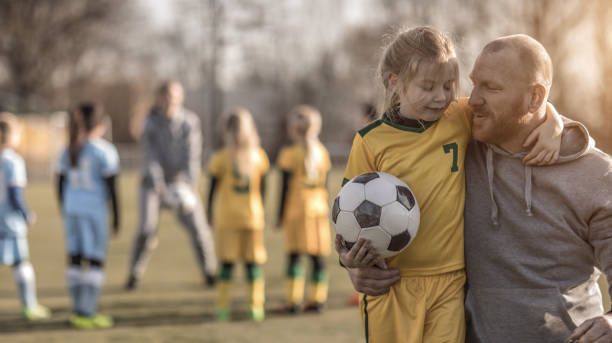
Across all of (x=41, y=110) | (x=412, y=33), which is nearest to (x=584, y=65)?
(x=412, y=33)

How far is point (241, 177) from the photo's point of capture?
6.68 metres

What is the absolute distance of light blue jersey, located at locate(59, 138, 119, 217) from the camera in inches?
244

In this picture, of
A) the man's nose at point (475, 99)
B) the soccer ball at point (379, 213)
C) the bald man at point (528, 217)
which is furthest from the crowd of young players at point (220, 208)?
the man's nose at point (475, 99)

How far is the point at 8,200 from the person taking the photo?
259 inches

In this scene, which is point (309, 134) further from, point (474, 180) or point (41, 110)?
point (41, 110)

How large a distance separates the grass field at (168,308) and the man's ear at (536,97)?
3694 millimetres

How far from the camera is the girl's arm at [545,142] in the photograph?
91.2 inches

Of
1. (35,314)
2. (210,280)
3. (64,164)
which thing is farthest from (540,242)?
(210,280)

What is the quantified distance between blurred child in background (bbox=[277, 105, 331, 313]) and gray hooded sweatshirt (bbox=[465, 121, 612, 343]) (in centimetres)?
429

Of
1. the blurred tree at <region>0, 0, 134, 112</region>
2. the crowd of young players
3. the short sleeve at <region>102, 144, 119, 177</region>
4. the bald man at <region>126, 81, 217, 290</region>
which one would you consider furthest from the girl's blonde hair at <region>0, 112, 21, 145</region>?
the blurred tree at <region>0, 0, 134, 112</region>

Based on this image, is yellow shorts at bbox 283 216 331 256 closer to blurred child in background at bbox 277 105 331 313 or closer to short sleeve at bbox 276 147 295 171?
blurred child in background at bbox 277 105 331 313

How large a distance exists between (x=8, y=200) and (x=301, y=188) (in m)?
3.03

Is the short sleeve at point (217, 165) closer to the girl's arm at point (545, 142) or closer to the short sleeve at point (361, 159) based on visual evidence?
the short sleeve at point (361, 159)

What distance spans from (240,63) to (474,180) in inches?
1453
